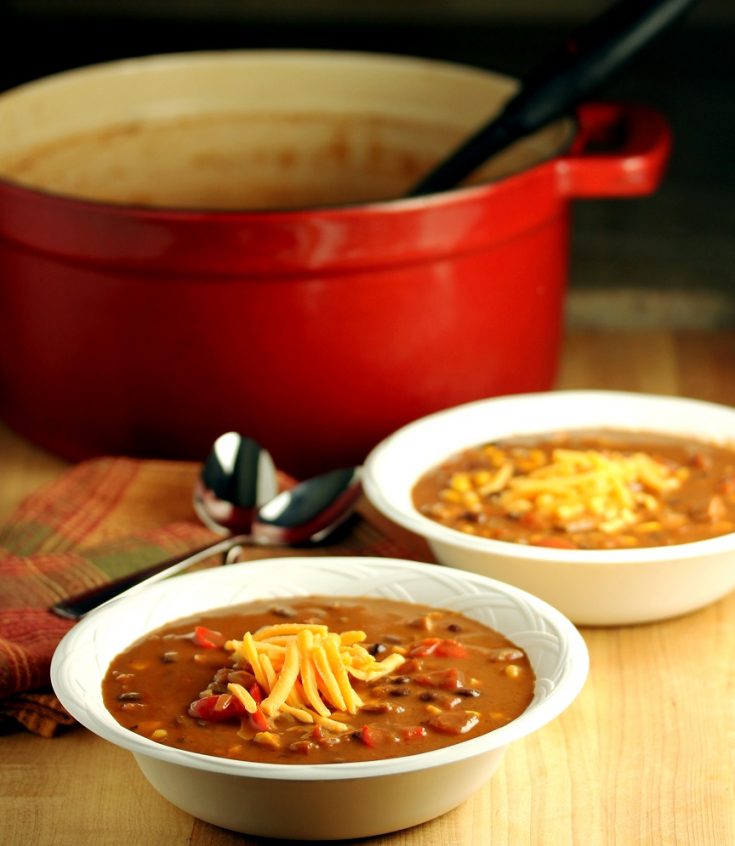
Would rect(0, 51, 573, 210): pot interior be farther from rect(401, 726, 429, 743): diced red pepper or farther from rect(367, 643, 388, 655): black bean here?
rect(401, 726, 429, 743): diced red pepper

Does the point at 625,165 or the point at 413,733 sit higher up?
the point at 625,165

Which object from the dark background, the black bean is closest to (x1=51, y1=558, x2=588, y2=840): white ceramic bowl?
the black bean

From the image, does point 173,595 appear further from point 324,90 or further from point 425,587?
point 324,90

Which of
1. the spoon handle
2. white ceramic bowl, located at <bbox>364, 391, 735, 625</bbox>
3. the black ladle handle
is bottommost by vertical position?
the spoon handle

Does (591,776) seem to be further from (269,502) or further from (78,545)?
(78,545)

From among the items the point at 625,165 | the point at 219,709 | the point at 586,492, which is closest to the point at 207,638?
the point at 219,709

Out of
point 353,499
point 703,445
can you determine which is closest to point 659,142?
point 703,445
